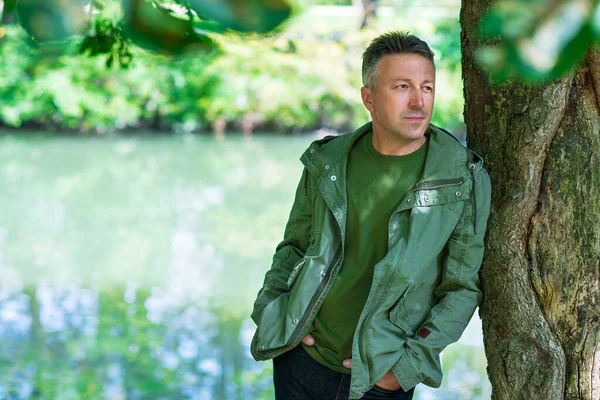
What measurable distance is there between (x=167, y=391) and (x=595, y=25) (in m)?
4.26

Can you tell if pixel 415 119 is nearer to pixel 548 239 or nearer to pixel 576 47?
pixel 548 239

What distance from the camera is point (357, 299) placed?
1995 mm

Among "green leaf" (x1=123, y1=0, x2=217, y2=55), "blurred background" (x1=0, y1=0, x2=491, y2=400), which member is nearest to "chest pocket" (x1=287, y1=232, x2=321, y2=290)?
"blurred background" (x1=0, y1=0, x2=491, y2=400)

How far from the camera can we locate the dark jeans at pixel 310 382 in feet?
6.54

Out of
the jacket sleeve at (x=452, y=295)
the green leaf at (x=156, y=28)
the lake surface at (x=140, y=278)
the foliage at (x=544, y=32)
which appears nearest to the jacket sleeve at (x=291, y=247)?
the jacket sleeve at (x=452, y=295)

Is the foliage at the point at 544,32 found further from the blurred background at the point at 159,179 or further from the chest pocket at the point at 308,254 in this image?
the chest pocket at the point at 308,254

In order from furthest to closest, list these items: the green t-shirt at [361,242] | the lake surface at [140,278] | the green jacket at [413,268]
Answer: the lake surface at [140,278] → the green t-shirt at [361,242] → the green jacket at [413,268]

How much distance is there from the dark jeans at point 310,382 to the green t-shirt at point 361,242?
0.03m

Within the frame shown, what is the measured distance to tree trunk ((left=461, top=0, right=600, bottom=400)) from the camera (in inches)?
74.4

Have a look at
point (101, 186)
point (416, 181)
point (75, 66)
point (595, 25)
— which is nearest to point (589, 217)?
point (416, 181)

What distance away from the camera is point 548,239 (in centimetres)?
193

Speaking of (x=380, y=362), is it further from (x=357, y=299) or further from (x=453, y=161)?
(x=453, y=161)

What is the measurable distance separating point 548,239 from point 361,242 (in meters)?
0.41

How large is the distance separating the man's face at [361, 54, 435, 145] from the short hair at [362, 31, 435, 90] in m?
0.01
